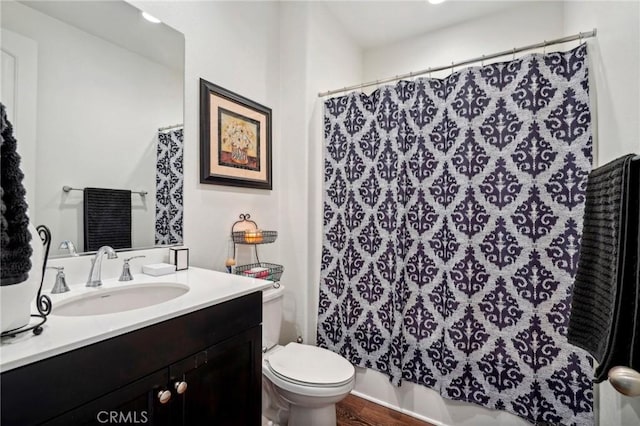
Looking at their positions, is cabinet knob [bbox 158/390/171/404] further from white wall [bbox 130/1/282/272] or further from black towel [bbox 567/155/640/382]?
black towel [bbox 567/155/640/382]

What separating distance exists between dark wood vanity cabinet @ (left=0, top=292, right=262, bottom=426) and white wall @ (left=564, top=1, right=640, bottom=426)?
1.24 meters

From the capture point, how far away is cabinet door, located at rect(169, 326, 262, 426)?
0.90 meters

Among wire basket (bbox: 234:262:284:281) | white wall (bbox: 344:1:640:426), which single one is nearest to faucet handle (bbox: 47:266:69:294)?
wire basket (bbox: 234:262:284:281)

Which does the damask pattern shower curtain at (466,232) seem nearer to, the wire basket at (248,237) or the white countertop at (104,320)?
the wire basket at (248,237)

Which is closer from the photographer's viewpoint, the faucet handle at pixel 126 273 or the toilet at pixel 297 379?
the faucet handle at pixel 126 273

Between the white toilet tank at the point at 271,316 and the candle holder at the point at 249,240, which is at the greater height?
the candle holder at the point at 249,240

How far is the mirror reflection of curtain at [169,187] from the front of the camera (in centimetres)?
140

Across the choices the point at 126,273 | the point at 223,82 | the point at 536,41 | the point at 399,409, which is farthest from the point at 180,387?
the point at 536,41

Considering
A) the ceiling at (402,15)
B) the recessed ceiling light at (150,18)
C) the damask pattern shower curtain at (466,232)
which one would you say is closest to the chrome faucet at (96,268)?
the recessed ceiling light at (150,18)

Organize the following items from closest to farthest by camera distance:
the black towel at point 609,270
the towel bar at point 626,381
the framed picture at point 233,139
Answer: the towel bar at point 626,381 → the black towel at point 609,270 → the framed picture at point 233,139

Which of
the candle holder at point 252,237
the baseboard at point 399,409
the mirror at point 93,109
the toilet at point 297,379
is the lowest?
the baseboard at point 399,409

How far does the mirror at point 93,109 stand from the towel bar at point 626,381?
1.59m

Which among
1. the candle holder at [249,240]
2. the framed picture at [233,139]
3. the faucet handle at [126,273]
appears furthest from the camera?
the candle holder at [249,240]

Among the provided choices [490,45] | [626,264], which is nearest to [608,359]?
[626,264]
